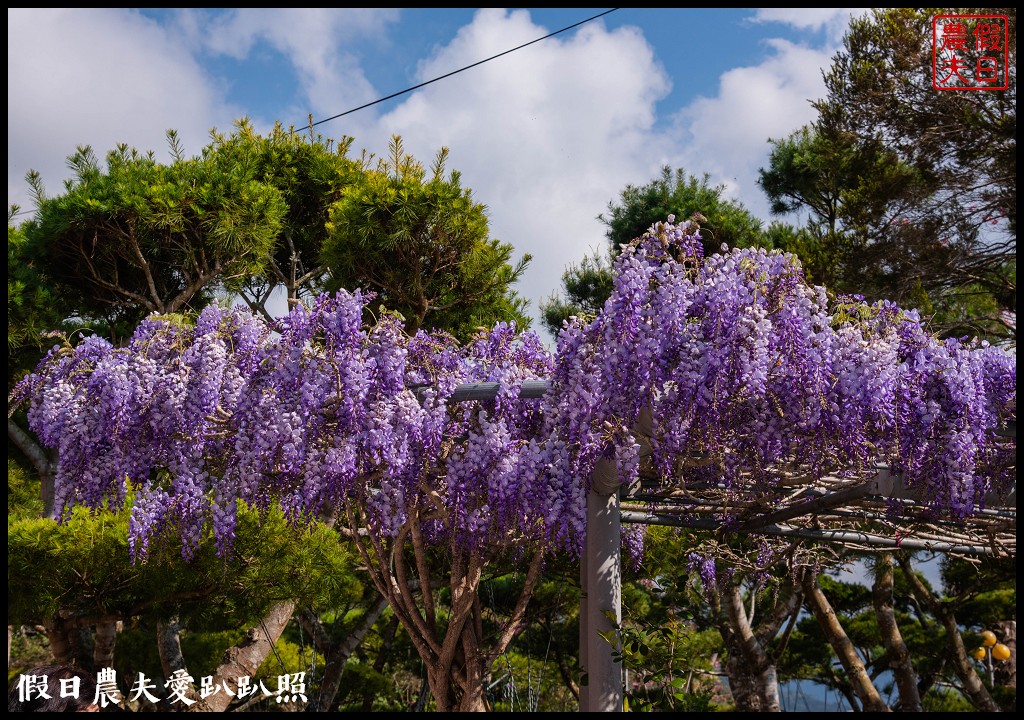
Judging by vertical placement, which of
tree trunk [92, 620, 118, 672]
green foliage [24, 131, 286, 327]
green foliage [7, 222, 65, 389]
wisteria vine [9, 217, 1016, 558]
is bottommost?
tree trunk [92, 620, 118, 672]

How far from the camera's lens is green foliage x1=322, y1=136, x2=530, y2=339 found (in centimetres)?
810

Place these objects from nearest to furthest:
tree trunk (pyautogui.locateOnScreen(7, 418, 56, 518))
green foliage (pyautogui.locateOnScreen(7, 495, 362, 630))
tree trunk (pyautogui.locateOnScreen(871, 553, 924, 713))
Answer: green foliage (pyautogui.locateOnScreen(7, 495, 362, 630)) → tree trunk (pyautogui.locateOnScreen(871, 553, 924, 713)) → tree trunk (pyautogui.locateOnScreen(7, 418, 56, 518))

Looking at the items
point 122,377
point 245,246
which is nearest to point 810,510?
point 122,377

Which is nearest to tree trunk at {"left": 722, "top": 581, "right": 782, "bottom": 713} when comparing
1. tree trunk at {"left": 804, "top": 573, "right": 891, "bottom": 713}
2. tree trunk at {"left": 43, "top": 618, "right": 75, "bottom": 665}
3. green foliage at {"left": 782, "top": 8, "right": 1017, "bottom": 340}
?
tree trunk at {"left": 804, "top": 573, "right": 891, "bottom": 713}

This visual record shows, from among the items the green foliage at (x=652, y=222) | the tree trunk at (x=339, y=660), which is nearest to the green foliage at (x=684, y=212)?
the green foliage at (x=652, y=222)

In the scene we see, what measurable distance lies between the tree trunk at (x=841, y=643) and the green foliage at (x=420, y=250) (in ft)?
13.0

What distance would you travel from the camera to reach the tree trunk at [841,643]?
293 inches

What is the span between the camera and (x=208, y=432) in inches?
164

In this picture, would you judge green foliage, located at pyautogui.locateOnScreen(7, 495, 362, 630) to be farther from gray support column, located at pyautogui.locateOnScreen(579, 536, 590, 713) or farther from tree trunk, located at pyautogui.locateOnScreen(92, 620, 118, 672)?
gray support column, located at pyautogui.locateOnScreen(579, 536, 590, 713)

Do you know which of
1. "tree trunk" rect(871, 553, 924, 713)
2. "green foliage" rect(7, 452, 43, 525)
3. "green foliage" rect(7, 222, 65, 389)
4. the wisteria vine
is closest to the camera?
the wisteria vine

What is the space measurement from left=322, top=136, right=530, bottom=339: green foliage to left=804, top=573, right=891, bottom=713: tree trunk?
3974 mm

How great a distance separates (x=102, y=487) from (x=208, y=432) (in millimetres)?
593

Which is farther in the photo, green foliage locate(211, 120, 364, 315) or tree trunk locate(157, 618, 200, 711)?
green foliage locate(211, 120, 364, 315)

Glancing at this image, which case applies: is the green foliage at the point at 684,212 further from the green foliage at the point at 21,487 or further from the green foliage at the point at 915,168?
the green foliage at the point at 21,487
